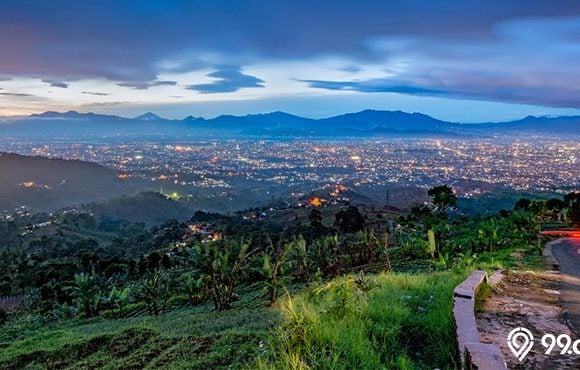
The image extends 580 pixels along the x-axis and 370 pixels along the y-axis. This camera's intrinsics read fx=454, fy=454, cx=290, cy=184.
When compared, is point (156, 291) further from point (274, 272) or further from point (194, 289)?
point (274, 272)

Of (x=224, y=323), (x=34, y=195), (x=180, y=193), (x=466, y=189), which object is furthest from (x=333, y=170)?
(x=224, y=323)

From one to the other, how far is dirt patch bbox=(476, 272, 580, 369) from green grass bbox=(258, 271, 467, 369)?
A: 565mm

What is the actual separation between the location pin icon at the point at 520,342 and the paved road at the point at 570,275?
715 millimetres

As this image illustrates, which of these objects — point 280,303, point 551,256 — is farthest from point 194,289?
point 551,256

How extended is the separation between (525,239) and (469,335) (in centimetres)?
1396

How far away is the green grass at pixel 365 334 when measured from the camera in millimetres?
A: 4914

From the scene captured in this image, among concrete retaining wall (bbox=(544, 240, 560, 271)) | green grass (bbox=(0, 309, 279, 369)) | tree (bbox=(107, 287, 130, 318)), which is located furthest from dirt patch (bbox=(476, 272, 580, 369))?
tree (bbox=(107, 287, 130, 318))

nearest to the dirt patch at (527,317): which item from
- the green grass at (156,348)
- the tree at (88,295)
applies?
the green grass at (156,348)

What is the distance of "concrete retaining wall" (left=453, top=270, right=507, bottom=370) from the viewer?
4.09 meters

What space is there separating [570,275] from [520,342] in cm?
578

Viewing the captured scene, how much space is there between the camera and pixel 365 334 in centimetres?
559

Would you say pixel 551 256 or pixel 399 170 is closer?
pixel 551 256

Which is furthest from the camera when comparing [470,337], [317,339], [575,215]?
[575,215]

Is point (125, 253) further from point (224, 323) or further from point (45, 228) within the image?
point (224, 323)
